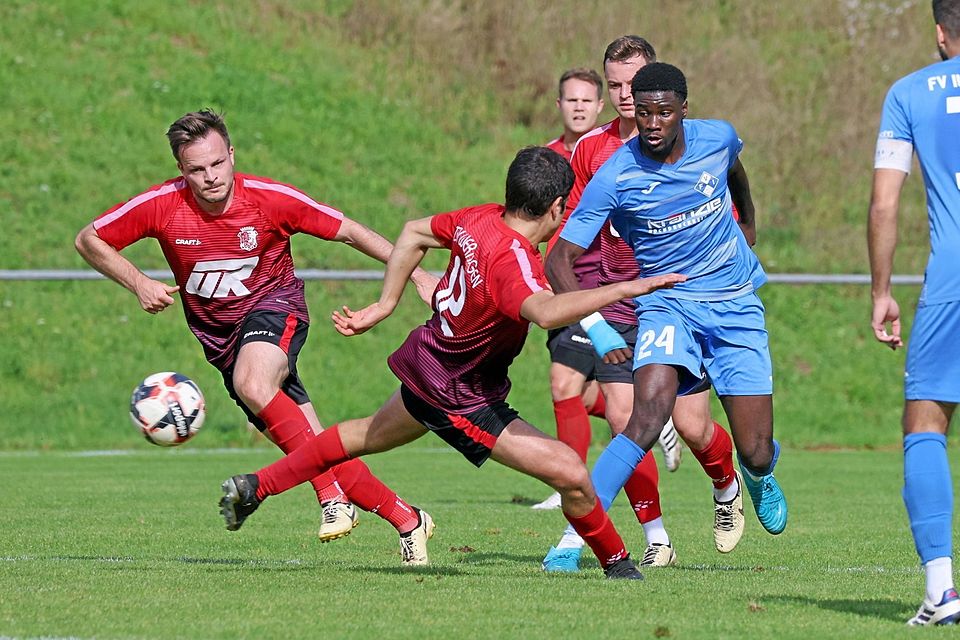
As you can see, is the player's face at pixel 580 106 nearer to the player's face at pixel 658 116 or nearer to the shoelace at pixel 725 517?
the player's face at pixel 658 116

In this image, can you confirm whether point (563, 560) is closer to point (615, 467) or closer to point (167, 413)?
point (615, 467)

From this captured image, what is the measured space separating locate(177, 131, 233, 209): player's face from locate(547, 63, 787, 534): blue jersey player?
1.94 meters

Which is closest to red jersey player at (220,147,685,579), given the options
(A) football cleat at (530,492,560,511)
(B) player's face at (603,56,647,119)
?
(B) player's face at (603,56,647,119)

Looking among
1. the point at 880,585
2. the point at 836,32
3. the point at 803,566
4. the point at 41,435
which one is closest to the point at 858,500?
the point at 803,566

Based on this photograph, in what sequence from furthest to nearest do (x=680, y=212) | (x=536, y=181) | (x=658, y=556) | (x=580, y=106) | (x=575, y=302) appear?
(x=580, y=106) < (x=658, y=556) < (x=680, y=212) < (x=536, y=181) < (x=575, y=302)

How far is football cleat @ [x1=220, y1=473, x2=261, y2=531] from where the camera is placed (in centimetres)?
660

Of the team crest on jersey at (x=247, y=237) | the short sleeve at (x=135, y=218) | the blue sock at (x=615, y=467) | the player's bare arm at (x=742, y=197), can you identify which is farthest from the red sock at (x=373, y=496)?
the player's bare arm at (x=742, y=197)

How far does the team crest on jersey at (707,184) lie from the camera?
22.3ft

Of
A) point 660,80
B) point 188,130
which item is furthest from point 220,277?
point 660,80

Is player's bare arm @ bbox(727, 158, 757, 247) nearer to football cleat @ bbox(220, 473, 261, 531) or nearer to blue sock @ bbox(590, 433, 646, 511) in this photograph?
blue sock @ bbox(590, 433, 646, 511)

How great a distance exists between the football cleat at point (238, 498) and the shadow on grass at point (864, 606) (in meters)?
2.34

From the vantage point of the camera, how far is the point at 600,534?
6.35m

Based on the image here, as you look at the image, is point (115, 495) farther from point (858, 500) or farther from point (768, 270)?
point (768, 270)

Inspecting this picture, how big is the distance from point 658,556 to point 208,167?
303 cm
